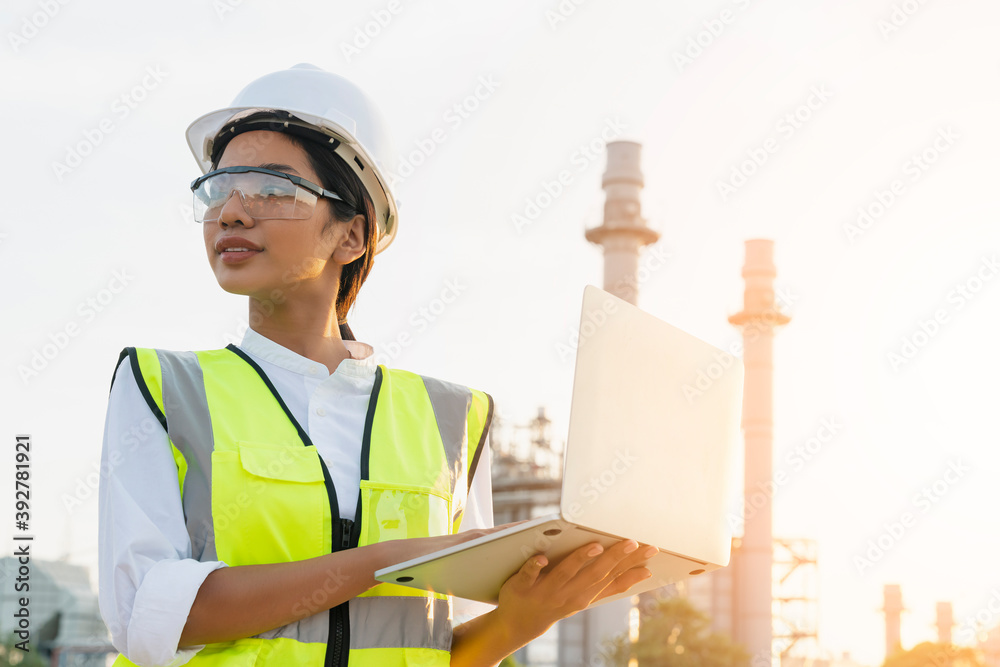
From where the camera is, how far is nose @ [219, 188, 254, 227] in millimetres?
1646

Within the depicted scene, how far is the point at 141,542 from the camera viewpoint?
1.36m

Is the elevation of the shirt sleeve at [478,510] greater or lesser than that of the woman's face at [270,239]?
lesser

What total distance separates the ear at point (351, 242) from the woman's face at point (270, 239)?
0.01 m

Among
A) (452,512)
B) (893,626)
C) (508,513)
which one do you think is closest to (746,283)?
(508,513)

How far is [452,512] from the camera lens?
1743 millimetres

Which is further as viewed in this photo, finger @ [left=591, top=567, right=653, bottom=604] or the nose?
the nose

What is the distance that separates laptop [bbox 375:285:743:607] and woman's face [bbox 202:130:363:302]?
56 cm

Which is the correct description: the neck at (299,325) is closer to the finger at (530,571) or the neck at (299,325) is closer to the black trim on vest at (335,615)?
the black trim on vest at (335,615)

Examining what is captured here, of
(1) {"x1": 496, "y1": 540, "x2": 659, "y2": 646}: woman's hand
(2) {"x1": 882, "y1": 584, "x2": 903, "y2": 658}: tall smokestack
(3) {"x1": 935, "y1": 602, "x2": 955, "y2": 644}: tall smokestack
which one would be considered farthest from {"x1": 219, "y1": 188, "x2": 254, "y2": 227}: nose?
(2) {"x1": 882, "y1": 584, "x2": 903, "y2": 658}: tall smokestack

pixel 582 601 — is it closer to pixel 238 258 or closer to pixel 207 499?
pixel 207 499

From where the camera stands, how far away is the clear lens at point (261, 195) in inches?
65.2

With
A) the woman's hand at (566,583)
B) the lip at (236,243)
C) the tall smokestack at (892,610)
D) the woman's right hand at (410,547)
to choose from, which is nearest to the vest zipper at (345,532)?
the woman's right hand at (410,547)

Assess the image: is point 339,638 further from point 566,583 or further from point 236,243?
point 236,243

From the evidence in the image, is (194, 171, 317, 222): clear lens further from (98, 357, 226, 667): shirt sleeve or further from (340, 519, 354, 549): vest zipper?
(340, 519, 354, 549): vest zipper
